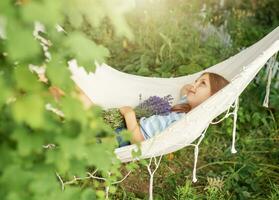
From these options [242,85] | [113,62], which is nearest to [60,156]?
[242,85]

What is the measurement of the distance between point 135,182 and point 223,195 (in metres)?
0.51

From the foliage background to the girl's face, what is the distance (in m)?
0.44

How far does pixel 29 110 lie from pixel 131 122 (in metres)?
1.83

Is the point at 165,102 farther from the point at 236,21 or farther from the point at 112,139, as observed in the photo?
the point at 236,21

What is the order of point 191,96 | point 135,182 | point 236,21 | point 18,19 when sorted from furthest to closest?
point 236,21, point 135,182, point 191,96, point 18,19

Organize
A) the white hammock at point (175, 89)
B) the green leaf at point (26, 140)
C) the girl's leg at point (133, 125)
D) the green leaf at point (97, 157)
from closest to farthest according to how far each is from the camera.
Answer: the green leaf at point (26, 140) → the green leaf at point (97, 157) → the white hammock at point (175, 89) → the girl's leg at point (133, 125)

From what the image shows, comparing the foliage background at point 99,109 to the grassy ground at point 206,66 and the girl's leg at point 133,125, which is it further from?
the girl's leg at point 133,125

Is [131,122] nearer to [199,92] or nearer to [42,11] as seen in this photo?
[199,92]

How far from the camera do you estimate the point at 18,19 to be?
3.01 ft

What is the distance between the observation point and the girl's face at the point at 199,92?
2840 mm

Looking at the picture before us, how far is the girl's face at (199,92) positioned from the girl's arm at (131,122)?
307mm

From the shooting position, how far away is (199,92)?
2859mm

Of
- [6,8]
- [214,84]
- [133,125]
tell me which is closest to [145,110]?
[133,125]

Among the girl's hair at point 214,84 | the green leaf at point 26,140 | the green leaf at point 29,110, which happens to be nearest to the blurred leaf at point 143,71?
the girl's hair at point 214,84
